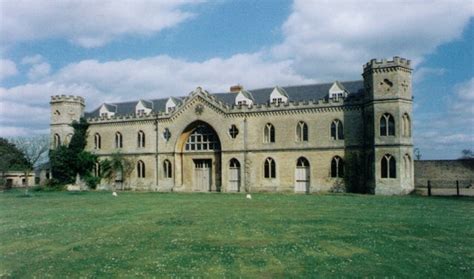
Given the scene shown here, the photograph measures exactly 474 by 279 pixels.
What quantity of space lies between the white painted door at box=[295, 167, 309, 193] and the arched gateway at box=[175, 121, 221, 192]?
939 cm

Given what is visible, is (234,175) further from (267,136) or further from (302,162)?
(302,162)

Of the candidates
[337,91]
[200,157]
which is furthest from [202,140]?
[337,91]

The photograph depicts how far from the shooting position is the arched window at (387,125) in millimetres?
38688

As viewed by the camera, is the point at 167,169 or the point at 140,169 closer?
the point at 167,169

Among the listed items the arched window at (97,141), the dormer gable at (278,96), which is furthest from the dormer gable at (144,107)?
the dormer gable at (278,96)

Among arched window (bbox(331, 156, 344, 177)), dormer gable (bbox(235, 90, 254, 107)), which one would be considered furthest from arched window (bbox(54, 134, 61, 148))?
arched window (bbox(331, 156, 344, 177))

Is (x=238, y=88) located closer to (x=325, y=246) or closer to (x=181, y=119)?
(x=181, y=119)

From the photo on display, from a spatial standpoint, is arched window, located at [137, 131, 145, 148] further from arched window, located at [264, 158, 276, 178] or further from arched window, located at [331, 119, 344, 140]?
arched window, located at [331, 119, 344, 140]

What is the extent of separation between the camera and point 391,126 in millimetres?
38719

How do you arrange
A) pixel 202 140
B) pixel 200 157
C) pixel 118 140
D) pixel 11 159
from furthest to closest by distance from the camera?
pixel 11 159
pixel 118 140
pixel 202 140
pixel 200 157

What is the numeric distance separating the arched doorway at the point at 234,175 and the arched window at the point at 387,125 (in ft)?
52.3

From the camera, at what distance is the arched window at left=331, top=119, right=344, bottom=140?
42.4m

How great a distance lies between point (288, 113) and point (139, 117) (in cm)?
1922

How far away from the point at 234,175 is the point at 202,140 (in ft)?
20.2
